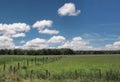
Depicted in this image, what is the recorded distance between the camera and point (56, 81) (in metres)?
22.7

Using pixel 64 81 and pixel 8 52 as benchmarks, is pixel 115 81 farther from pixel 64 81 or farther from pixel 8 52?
pixel 8 52

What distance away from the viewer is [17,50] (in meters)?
183

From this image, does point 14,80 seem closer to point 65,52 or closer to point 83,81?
point 83,81

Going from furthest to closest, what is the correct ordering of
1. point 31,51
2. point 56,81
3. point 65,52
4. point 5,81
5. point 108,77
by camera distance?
point 65,52, point 31,51, point 108,77, point 56,81, point 5,81

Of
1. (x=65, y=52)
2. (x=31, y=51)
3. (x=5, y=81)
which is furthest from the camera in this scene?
(x=65, y=52)

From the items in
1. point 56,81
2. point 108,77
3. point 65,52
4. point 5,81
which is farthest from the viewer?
point 65,52

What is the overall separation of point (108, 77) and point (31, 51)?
153633mm

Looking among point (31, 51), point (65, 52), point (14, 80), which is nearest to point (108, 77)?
point (14, 80)

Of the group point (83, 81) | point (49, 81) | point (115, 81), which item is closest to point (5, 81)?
point (49, 81)

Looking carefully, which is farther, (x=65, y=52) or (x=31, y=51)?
(x=65, y=52)

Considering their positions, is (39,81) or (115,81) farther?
(115,81)

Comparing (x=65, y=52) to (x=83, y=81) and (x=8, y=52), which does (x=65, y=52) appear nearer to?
(x=8, y=52)

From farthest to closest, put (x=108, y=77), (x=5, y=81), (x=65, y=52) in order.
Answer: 1. (x=65, y=52)
2. (x=108, y=77)
3. (x=5, y=81)

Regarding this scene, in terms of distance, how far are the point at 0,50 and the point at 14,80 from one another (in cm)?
16253
